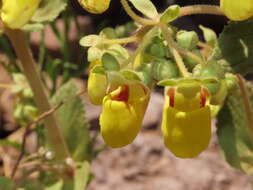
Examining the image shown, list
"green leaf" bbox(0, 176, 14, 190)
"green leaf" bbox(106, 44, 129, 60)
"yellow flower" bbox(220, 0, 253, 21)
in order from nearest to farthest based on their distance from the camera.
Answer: "yellow flower" bbox(220, 0, 253, 21), "green leaf" bbox(106, 44, 129, 60), "green leaf" bbox(0, 176, 14, 190)

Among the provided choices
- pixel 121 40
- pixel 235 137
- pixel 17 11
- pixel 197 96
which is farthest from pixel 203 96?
pixel 235 137

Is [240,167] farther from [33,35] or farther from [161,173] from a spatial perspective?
[33,35]

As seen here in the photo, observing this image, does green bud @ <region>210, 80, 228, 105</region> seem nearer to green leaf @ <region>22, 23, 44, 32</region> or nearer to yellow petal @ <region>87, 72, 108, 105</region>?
yellow petal @ <region>87, 72, 108, 105</region>

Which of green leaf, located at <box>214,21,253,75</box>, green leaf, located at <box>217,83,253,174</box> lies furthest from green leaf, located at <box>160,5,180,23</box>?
green leaf, located at <box>217,83,253,174</box>

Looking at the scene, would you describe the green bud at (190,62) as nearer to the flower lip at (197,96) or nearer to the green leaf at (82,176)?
the flower lip at (197,96)

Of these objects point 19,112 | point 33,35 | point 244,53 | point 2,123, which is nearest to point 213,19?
point 33,35
